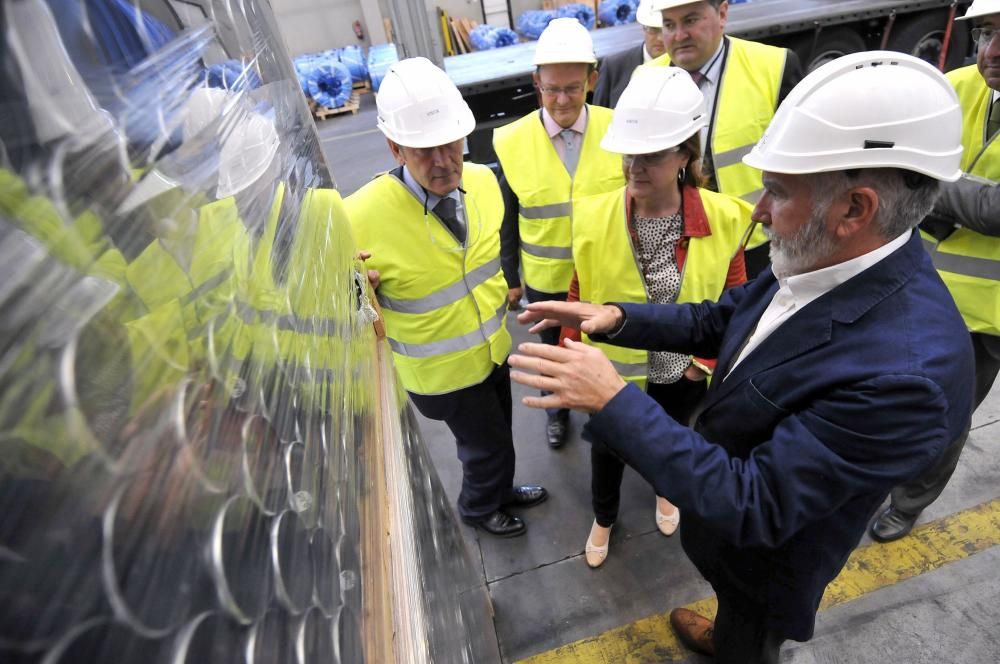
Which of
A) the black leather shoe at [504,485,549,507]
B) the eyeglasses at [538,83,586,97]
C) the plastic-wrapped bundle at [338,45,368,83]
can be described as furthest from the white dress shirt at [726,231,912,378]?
the plastic-wrapped bundle at [338,45,368,83]

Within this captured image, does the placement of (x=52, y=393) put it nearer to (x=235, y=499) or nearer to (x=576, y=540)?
(x=235, y=499)

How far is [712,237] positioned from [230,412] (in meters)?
1.80

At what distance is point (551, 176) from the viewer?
2441mm

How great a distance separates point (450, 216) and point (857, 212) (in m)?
1.23

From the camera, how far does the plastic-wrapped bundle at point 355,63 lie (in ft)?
34.4

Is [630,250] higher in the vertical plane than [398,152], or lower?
lower

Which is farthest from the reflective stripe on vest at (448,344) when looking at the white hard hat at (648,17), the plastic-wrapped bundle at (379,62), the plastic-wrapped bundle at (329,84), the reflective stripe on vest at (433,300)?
the plastic-wrapped bundle at (329,84)

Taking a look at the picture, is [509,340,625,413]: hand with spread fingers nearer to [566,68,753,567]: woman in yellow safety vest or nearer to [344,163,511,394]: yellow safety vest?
[344,163,511,394]: yellow safety vest

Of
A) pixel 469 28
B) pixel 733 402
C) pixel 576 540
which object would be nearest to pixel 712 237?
pixel 733 402

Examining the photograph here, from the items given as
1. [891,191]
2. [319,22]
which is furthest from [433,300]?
[319,22]

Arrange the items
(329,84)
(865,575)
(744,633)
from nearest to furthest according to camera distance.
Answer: (744,633)
(865,575)
(329,84)

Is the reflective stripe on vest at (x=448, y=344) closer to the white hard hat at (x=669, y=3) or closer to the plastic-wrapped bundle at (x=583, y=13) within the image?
the white hard hat at (x=669, y=3)

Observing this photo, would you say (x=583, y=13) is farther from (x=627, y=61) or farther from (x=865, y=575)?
(x=865, y=575)

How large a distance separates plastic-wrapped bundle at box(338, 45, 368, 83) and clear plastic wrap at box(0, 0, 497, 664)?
11199mm
